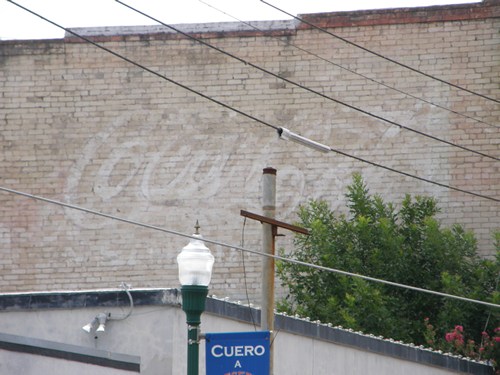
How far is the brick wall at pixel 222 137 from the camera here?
24.7 metres

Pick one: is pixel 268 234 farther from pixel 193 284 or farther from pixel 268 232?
pixel 193 284

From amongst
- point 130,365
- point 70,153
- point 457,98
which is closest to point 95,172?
point 70,153

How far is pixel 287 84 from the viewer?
82.8ft

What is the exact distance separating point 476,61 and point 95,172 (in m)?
7.56

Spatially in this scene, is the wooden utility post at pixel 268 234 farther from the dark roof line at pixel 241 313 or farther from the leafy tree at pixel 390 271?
the leafy tree at pixel 390 271

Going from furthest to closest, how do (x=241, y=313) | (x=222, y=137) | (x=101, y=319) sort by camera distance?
(x=222, y=137), (x=241, y=313), (x=101, y=319)

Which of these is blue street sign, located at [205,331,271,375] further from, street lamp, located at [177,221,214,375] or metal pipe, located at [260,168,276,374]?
metal pipe, located at [260,168,276,374]

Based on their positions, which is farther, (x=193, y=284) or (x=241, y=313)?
(x=241, y=313)

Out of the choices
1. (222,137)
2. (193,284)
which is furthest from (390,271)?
(193,284)

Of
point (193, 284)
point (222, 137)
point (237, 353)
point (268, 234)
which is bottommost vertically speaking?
point (237, 353)

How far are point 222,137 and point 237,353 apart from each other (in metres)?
12.7

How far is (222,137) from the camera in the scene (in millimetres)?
25234

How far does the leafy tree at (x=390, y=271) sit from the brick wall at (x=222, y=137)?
1.45 metres

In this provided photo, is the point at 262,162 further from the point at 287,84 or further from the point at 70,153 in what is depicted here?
the point at 70,153
